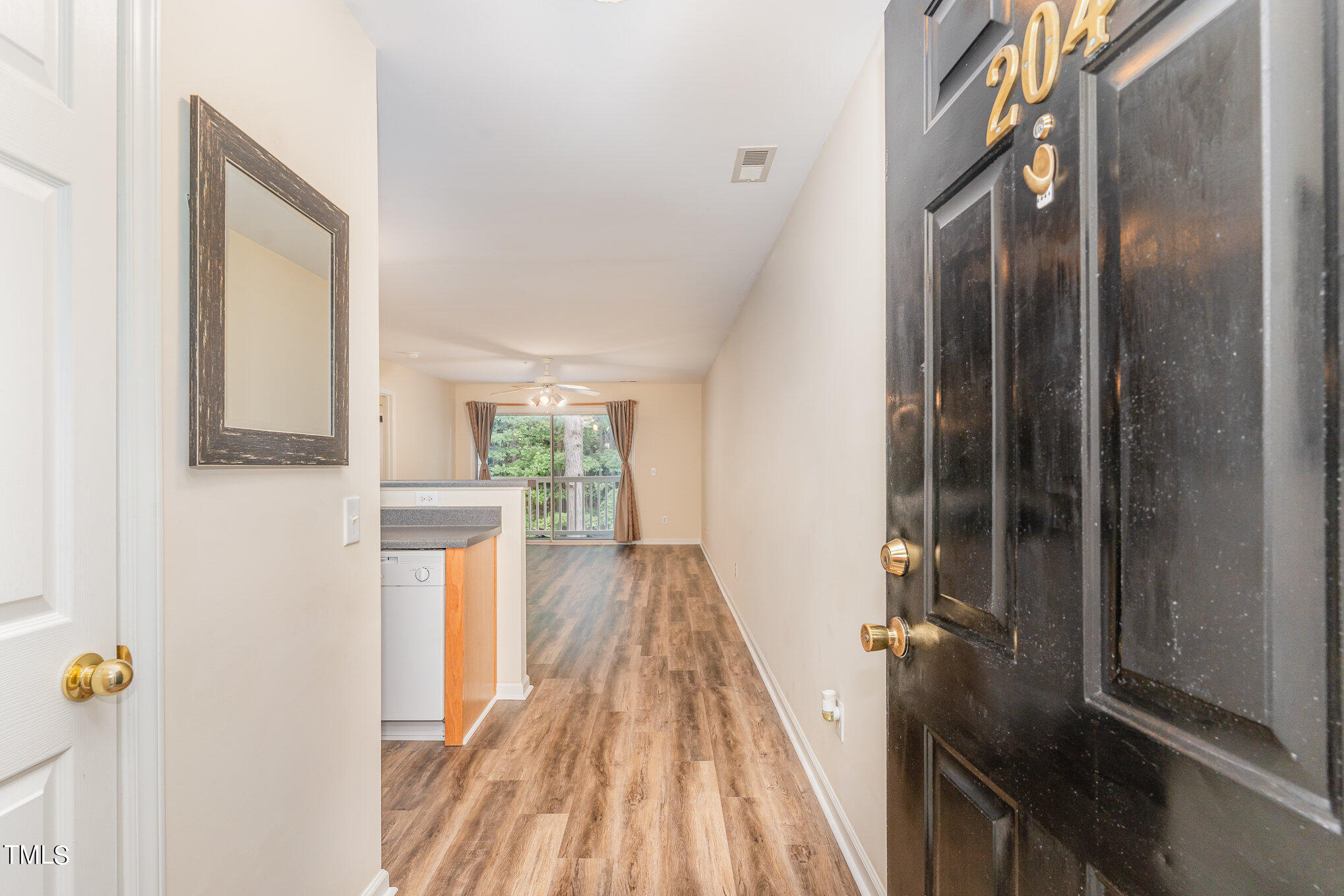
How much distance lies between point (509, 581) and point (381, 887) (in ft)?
5.13

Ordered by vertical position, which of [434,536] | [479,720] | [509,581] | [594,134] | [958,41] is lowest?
[479,720]

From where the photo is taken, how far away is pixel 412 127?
194cm

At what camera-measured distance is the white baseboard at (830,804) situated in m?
1.60

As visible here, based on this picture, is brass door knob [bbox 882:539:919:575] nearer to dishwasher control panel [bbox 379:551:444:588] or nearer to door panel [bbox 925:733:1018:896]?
door panel [bbox 925:733:1018:896]

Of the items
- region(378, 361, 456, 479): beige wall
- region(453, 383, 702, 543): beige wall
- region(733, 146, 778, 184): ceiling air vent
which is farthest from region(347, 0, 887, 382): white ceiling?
region(453, 383, 702, 543): beige wall

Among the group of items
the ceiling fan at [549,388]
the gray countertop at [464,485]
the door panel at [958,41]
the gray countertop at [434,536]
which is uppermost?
the ceiling fan at [549,388]

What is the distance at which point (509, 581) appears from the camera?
3.07m

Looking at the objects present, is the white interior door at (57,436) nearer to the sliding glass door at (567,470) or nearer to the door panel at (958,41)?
the door panel at (958,41)

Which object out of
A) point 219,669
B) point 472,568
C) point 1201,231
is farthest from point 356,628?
point 1201,231

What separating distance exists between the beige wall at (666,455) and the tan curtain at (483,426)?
0.21 m

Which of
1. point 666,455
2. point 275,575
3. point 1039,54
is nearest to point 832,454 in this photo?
point 1039,54

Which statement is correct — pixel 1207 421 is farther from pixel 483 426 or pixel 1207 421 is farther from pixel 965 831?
pixel 483 426

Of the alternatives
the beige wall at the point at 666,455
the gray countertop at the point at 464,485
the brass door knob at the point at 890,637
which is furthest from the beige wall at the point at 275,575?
the beige wall at the point at 666,455

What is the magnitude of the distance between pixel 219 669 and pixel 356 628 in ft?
1.56
